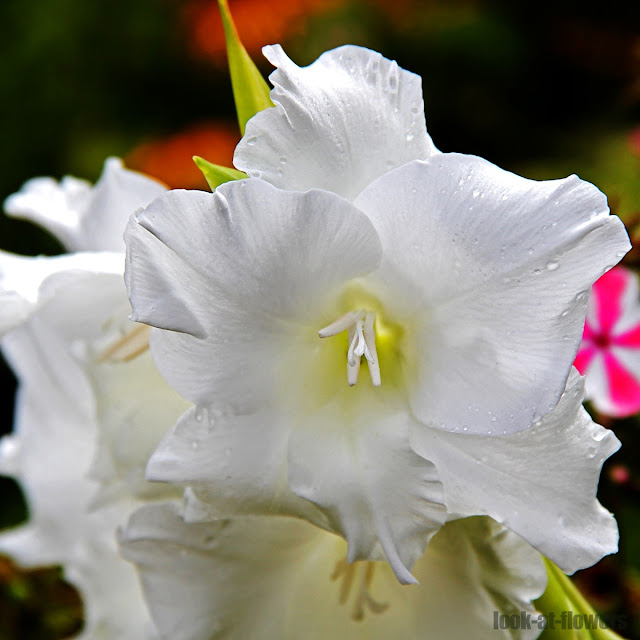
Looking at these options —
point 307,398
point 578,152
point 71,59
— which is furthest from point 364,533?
point 71,59

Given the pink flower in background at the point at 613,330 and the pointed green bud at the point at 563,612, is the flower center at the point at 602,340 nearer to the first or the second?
the pink flower in background at the point at 613,330

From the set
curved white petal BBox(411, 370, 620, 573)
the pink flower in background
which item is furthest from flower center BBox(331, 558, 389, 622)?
the pink flower in background

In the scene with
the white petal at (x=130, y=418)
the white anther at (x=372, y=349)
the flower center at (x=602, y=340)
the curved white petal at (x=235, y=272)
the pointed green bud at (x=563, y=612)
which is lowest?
the pointed green bud at (x=563, y=612)

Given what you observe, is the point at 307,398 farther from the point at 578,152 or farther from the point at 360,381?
the point at 578,152

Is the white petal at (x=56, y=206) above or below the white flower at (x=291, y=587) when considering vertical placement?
above

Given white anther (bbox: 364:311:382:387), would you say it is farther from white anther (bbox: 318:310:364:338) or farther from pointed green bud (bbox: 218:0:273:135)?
pointed green bud (bbox: 218:0:273:135)

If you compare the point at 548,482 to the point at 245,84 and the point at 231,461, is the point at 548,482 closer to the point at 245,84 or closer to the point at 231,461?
the point at 231,461

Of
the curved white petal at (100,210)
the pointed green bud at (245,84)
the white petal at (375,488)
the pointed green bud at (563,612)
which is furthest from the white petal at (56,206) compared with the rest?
the pointed green bud at (563,612)

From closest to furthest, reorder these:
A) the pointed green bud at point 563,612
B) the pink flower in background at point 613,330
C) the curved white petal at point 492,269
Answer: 1. the curved white petal at point 492,269
2. the pointed green bud at point 563,612
3. the pink flower in background at point 613,330
